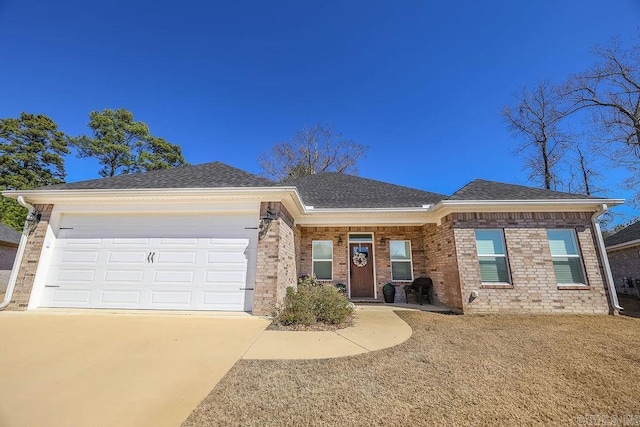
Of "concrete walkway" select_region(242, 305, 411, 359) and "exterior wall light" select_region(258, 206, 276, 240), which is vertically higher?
"exterior wall light" select_region(258, 206, 276, 240)

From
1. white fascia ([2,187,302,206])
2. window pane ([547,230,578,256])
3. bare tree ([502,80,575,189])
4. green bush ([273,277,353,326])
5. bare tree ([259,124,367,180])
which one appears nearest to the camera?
green bush ([273,277,353,326])

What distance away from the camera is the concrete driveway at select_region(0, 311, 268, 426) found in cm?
201

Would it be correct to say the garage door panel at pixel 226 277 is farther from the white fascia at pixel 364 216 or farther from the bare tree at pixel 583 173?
the bare tree at pixel 583 173

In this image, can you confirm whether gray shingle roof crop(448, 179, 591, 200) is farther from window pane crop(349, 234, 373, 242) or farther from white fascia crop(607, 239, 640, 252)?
white fascia crop(607, 239, 640, 252)

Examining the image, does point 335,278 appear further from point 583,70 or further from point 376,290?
point 583,70

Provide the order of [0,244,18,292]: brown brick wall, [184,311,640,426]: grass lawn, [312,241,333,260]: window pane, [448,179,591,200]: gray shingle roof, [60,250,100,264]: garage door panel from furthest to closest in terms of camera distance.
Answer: [0,244,18,292]: brown brick wall < [312,241,333,260]: window pane < [448,179,591,200]: gray shingle roof < [60,250,100,264]: garage door panel < [184,311,640,426]: grass lawn

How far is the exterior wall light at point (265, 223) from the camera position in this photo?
237 inches

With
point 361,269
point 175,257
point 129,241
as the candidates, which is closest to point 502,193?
point 361,269

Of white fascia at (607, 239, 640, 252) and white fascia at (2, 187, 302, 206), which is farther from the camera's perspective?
white fascia at (607, 239, 640, 252)

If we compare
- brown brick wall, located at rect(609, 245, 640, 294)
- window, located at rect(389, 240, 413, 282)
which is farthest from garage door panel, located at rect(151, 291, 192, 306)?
brown brick wall, located at rect(609, 245, 640, 294)

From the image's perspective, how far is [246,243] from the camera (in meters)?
6.14

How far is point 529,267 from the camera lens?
6816 millimetres

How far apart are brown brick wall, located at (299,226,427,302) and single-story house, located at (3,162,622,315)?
39.6 inches

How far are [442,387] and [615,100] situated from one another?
1817 centimetres
